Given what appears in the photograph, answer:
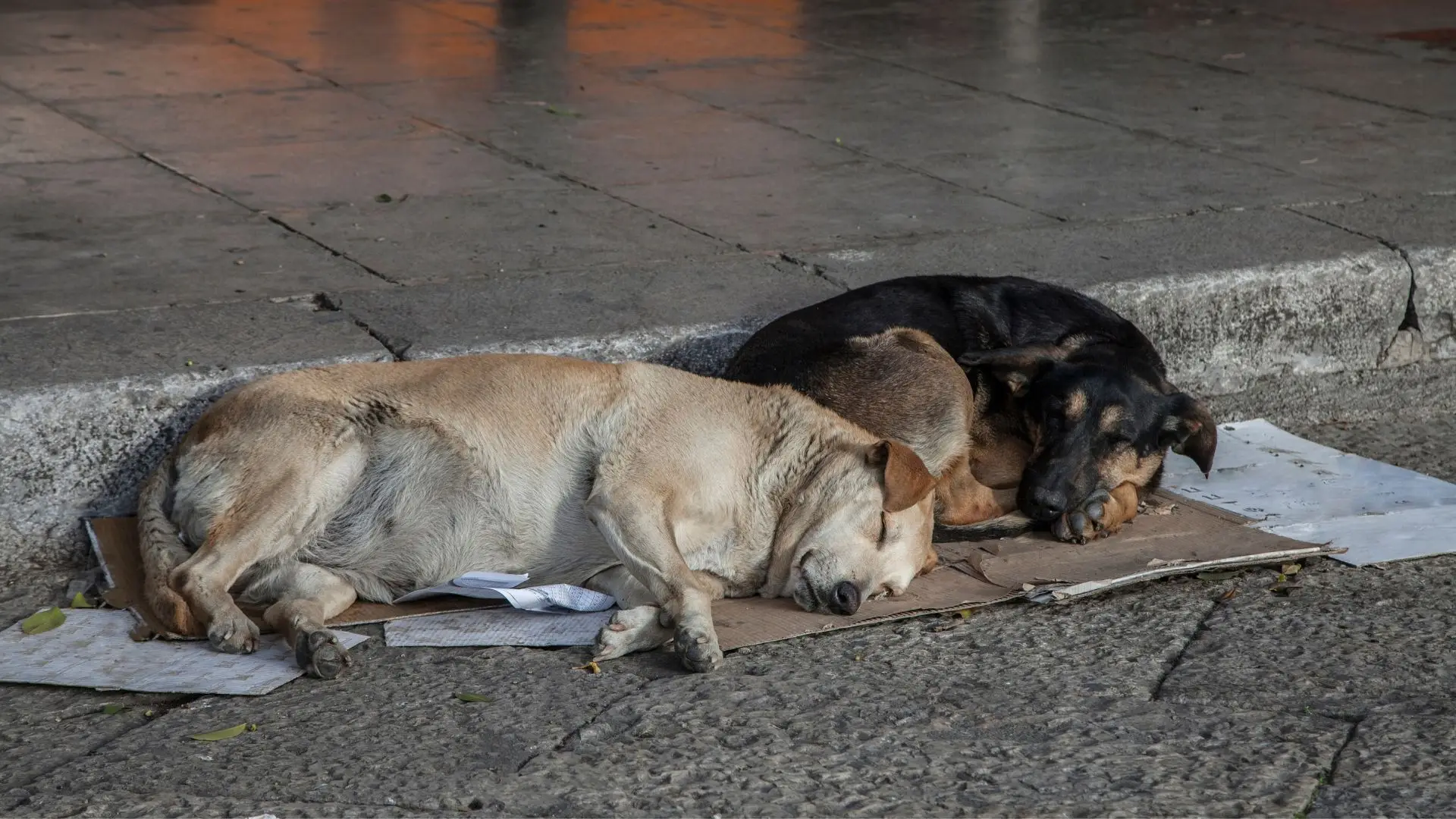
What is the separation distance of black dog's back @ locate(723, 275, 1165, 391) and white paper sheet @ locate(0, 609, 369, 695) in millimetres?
1673

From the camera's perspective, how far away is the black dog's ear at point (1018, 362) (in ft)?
17.2

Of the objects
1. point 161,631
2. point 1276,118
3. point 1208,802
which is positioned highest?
point 1276,118

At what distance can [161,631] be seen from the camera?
4.27 m

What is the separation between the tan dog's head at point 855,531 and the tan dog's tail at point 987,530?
39cm

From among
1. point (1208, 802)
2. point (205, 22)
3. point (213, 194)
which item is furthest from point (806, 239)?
point (205, 22)

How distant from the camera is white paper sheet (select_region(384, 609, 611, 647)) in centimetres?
429

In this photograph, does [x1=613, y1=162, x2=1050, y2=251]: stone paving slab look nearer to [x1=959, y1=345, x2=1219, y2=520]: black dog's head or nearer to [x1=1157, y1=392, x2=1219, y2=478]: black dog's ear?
[x1=959, y1=345, x2=1219, y2=520]: black dog's head

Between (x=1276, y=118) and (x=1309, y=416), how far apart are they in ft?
10.0

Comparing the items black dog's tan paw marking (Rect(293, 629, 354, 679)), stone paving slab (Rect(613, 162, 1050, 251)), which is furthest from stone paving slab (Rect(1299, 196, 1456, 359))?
black dog's tan paw marking (Rect(293, 629, 354, 679))

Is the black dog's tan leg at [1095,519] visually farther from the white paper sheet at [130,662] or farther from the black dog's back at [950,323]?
the white paper sheet at [130,662]

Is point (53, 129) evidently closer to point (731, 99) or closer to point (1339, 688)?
point (731, 99)

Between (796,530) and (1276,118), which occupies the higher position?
(1276,118)

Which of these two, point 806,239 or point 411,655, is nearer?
point 411,655

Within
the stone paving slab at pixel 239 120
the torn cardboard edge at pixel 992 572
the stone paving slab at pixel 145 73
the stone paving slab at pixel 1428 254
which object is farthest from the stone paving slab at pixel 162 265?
the stone paving slab at pixel 1428 254
